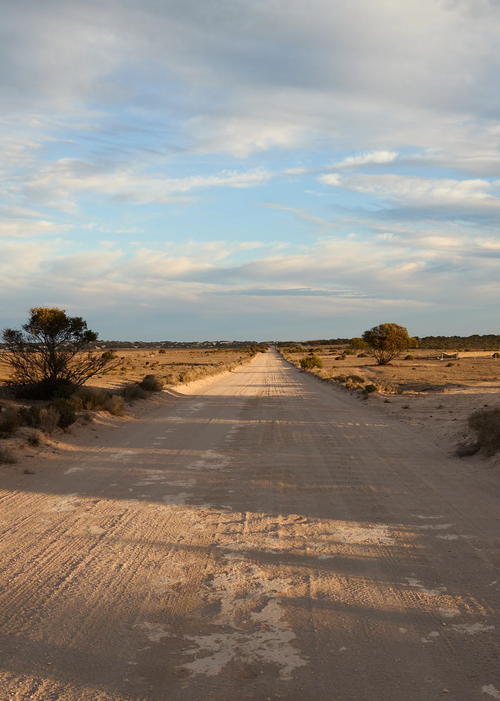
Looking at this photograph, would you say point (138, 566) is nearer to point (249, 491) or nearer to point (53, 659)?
point (53, 659)

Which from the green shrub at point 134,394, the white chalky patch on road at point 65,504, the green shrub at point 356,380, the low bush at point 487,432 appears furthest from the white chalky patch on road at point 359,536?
the green shrub at point 356,380

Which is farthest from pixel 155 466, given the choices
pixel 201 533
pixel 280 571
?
pixel 280 571

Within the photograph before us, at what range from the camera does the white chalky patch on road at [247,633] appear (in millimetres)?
3613

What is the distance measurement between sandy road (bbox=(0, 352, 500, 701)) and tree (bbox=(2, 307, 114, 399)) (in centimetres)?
999

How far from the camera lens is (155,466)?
9867 mm

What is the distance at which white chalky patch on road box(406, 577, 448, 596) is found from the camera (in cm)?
466

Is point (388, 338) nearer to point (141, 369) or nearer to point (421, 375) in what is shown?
point (421, 375)

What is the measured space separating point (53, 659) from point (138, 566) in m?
1.63

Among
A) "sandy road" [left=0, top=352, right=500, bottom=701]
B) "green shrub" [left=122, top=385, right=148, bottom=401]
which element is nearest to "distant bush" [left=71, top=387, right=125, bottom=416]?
"green shrub" [left=122, top=385, right=148, bottom=401]

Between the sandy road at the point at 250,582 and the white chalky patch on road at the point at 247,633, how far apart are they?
0.6 inches

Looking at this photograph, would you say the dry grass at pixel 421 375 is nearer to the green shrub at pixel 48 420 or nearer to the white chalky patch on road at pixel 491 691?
the green shrub at pixel 48 420

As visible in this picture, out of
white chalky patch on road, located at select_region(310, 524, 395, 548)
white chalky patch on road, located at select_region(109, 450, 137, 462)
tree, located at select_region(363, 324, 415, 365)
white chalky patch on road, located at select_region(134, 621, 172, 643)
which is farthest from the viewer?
tree, located at select_region(363, 324, 415, 365)

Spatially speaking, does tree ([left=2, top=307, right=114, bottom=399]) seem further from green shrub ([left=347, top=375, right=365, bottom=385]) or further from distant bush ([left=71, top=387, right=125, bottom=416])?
green shrub ([left=347, top=375, right=365, bottom=385])

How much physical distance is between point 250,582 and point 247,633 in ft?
2.90
